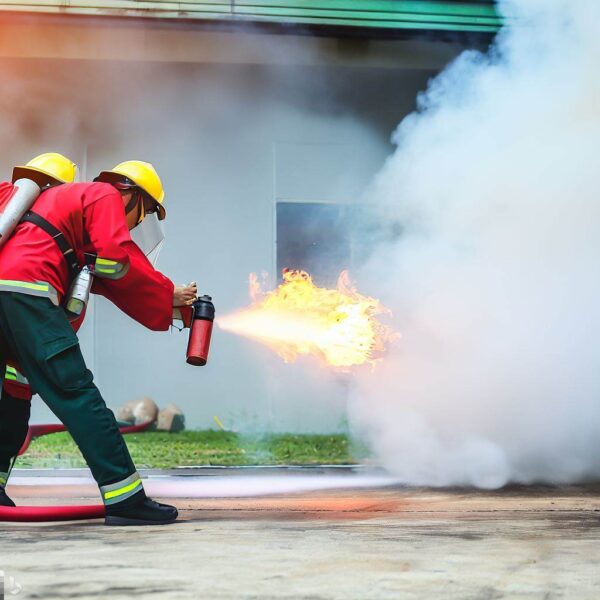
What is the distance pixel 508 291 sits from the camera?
17.7ft

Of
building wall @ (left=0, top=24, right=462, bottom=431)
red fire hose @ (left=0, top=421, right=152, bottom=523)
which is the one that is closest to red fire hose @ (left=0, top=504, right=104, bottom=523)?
red fire hose @ (left=0, top=421, right=152, bottom=523)

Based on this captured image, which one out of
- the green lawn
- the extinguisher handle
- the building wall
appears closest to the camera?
the extinguisher handle

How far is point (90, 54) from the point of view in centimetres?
789

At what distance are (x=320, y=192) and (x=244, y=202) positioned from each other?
2.31ft

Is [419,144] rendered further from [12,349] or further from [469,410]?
[12,349]

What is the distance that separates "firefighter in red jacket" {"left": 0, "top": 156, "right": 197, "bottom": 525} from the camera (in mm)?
3551

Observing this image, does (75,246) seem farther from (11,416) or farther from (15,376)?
(11,416)

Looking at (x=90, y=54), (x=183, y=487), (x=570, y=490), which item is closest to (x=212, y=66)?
(x=90, y=54)

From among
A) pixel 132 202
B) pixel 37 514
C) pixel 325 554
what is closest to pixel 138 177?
pixel 132 202

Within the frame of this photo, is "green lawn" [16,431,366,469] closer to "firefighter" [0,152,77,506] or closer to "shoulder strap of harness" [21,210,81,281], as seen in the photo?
"firefighter" [0,152,77,506]

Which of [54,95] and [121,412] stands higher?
[54,95]

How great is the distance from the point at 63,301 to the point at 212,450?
3.84 m

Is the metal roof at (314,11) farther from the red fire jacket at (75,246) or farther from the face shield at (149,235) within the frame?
the red fire jacket at (75,246)

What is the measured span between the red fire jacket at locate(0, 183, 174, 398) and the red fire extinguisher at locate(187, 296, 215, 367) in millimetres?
235
